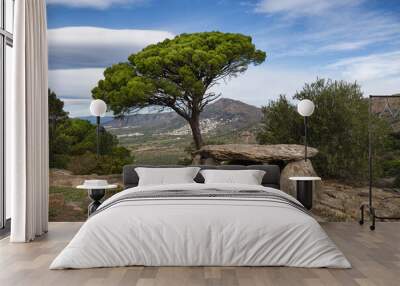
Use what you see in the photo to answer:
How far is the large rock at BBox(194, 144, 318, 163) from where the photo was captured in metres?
7.89

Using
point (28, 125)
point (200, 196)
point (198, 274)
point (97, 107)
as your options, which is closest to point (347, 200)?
point (200, 196)

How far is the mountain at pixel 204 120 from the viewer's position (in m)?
8.55

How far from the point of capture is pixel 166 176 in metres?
6.74

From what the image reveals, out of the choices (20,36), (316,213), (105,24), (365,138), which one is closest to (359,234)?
(316,213)

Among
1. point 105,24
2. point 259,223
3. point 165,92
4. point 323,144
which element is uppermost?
point 105,24

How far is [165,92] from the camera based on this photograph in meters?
8.38

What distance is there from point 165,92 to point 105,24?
148cm

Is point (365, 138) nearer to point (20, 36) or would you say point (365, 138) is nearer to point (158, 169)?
point (158, 169)

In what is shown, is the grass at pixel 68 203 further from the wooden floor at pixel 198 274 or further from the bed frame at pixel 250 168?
the wooden floor at pixel 198 274

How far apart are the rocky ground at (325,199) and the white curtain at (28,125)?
212 centimetres

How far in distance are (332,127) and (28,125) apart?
4.54 meters

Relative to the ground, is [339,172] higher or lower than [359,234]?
higher

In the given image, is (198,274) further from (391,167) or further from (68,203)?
(391,167)

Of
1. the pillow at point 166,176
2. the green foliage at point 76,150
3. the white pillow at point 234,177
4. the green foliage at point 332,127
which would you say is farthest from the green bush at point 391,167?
the green foliage at point 76,150
